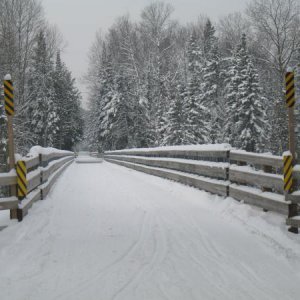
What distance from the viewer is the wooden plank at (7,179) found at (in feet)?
18.6

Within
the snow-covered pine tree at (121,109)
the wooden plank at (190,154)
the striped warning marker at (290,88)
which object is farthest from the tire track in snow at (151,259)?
the snow-covered pine tree at (121,109)

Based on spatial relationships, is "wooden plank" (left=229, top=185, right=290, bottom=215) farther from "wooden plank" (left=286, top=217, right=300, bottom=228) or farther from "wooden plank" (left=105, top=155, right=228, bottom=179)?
"wooden plank" (left=105, top=155, right=228, bottom=179)

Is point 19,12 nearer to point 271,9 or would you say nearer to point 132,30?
point 132,30

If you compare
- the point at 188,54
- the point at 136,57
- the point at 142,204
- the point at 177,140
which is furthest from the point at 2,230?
the point at 188,54

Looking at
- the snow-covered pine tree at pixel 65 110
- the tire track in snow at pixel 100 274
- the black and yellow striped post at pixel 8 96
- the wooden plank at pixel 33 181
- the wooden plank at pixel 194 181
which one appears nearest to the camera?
the tire track in snow at pixel 100 274

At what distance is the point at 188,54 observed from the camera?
40.8 m

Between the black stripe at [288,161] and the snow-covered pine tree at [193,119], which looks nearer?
the black stripe at [288,161]

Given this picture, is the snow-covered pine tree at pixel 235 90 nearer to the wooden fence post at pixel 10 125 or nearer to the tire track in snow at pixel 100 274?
the wooden fence post at pixel 10 125

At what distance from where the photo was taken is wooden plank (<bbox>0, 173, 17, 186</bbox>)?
566cm

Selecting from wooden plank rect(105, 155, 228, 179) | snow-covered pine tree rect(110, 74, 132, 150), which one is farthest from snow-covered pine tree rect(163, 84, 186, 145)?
wooden plank rect(105, 155, 228, 179)

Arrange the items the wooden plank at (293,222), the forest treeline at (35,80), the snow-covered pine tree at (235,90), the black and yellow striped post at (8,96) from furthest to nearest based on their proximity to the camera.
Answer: the snow-covered pine tree at (235,90) → the forest treeline at (35,80) → the black and yellow striped post at (8,96) → the wooden plank at (293,222)

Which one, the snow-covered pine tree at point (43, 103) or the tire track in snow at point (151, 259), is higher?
the snow-covered pine tree at point (43, 103)

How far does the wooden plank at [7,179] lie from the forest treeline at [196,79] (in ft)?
71.6

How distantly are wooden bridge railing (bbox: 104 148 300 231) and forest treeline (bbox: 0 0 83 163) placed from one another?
36.5 ft
